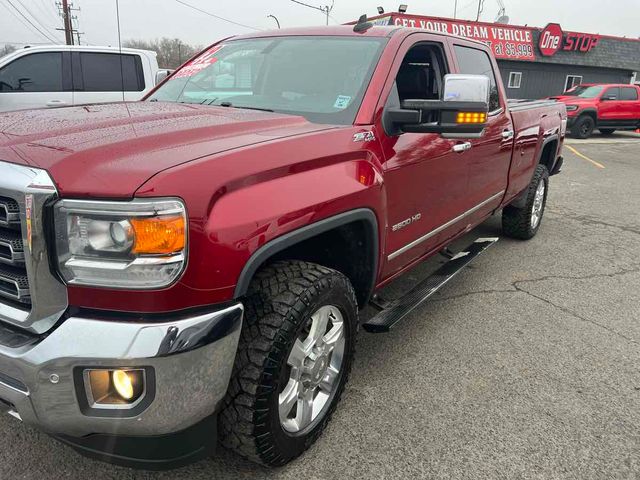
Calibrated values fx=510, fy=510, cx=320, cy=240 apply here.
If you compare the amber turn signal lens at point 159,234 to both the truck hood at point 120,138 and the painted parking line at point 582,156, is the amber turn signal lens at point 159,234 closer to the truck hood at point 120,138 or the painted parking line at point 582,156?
the truck hood at point 120,138

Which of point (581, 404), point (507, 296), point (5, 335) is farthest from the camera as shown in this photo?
point (507, 296)

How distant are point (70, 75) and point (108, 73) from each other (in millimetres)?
583

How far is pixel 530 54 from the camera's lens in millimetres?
26578

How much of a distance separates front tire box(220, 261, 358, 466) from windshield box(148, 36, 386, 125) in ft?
2.90

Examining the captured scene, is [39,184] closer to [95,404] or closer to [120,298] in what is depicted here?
[120,298]

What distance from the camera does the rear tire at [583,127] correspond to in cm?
1722

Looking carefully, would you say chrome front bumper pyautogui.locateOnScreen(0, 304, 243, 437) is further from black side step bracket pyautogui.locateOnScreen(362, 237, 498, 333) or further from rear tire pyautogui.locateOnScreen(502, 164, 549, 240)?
rear tire pyautogui.locateOnScreen(502, 164, 549, 240)

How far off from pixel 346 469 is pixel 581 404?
1.37 metres

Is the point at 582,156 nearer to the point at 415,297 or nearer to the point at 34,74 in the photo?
the point at 415,297

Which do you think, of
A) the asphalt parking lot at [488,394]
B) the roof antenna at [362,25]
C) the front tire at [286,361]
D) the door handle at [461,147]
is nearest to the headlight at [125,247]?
the front tire at [286,361]

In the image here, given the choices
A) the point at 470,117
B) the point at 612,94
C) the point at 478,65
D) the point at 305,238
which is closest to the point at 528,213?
the point at 478,65

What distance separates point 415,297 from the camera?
3119mm

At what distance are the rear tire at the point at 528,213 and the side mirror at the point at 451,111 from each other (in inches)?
124

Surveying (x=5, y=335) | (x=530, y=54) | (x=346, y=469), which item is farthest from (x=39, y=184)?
(x=530, y=54)
